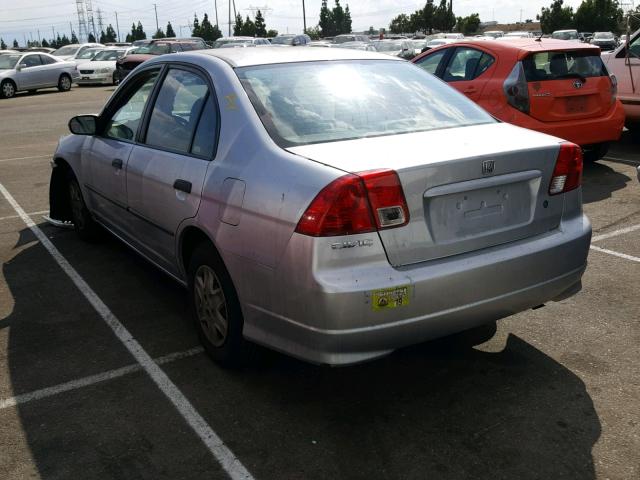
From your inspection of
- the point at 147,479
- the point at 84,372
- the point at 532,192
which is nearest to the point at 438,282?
the point at 532,192

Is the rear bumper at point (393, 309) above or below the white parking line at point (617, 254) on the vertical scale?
above

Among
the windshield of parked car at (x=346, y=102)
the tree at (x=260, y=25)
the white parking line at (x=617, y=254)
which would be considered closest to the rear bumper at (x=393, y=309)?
the windshield of parked car at (x=346, y=102)

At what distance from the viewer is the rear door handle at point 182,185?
3.72 metres

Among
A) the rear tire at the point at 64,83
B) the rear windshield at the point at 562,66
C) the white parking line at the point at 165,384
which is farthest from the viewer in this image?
the rear tire at the point at 64,83

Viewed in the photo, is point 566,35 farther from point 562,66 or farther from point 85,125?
point 85,125

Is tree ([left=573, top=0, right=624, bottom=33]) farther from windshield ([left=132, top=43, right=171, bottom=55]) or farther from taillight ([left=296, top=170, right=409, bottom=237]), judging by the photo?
taillight ([left=296, top=170, right=409, bottom=237])

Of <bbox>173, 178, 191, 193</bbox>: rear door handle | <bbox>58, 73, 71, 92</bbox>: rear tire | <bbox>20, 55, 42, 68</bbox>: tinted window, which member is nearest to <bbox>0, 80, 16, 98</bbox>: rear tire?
<bbox>20, 55, 42, 68</bbox>: tinted window

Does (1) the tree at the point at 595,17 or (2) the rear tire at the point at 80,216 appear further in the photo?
(1) the tree at the point at 595,17

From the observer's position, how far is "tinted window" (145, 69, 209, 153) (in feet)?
13.0

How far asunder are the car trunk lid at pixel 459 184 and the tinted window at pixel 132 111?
6.32ft

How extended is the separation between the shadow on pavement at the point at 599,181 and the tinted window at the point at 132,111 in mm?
4576

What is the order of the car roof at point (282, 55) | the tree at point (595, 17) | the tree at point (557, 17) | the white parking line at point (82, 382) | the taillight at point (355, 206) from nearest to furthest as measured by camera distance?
1. the taillight at point (355, 206)
2. the white parking line at point (82, 382)
3. the car roof at point (282, 55)
4. the tree at point (595, 17)
5. the tree at point (557, 17)

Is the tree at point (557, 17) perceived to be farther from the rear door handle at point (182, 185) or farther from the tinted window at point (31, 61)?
the rear door handle at point (182, 185)

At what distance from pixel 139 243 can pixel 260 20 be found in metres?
100
